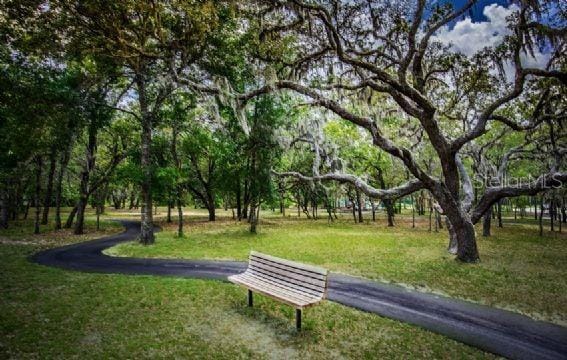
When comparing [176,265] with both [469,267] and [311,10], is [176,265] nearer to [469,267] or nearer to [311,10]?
[311,10]

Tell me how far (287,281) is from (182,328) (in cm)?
233

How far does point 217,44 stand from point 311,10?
7629mm

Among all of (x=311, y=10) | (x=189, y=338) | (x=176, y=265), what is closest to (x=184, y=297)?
(x=189, y=338)

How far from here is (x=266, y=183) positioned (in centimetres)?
2362

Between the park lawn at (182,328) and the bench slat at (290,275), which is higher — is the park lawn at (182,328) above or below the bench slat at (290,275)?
below

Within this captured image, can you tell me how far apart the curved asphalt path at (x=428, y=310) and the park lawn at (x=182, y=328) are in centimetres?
56

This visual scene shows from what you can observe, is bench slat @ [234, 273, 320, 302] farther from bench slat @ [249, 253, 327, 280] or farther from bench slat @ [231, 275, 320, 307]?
bench slat @ [249, 253, 327, 280]

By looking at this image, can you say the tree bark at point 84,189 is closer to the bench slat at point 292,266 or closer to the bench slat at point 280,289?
the bench slat at point 292,266

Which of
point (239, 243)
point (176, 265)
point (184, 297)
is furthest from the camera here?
point (239, 243)

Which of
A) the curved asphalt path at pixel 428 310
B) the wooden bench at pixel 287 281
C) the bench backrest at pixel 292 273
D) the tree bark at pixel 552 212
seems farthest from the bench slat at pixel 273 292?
the tree bark at pixel 552 212

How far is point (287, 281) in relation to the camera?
278 inches

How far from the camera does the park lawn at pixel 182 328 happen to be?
5391 millimetres

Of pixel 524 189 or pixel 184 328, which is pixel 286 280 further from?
pixel 524 189

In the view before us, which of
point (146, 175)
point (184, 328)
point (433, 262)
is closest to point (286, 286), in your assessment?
point (184, 328)
